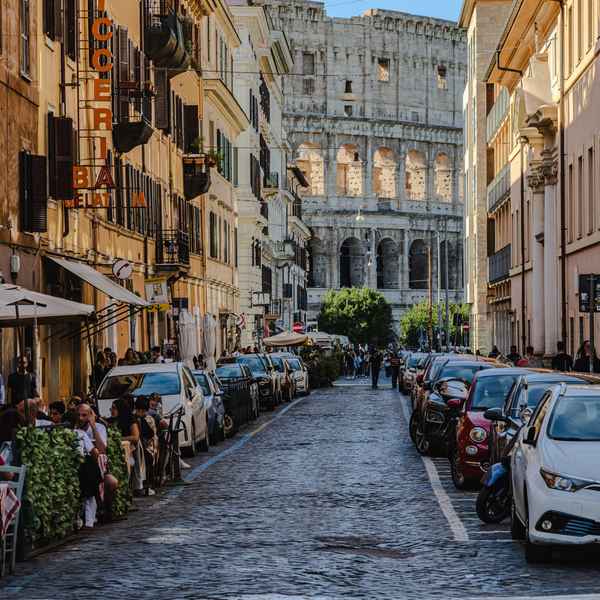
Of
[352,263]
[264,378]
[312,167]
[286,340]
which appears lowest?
[264,378]

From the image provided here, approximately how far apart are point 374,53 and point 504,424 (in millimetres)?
132438

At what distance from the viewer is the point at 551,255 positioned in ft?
168

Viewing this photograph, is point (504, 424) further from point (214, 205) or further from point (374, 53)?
point (374, 53)

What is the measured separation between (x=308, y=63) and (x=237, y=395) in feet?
371

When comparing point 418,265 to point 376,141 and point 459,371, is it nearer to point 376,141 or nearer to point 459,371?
point 376,141

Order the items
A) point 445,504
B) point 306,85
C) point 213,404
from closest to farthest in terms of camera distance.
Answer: point 445,504, point 213,404, point 306,85

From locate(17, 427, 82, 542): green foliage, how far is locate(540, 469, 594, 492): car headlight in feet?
14.1

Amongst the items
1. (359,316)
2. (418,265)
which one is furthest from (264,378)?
(418,265)

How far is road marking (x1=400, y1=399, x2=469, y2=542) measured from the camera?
606 inches

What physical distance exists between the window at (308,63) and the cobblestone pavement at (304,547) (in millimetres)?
123255

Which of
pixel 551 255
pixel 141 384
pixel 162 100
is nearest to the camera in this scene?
pixel 141 384

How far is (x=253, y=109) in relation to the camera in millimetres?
79625

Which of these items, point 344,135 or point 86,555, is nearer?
point 86,555

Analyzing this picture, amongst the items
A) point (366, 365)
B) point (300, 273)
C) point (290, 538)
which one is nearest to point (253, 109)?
point (366, 365)
